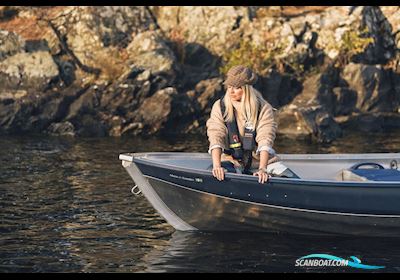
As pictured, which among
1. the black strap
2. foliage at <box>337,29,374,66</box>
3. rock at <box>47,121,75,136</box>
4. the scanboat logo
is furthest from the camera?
foliage at <box>337,29,374,66</box>

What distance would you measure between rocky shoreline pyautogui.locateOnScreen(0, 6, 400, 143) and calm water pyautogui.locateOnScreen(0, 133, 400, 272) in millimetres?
8983

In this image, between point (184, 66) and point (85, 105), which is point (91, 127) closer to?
point (85, 105)

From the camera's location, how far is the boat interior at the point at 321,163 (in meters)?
12.6

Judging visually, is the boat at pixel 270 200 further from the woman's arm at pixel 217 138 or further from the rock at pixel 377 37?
the rock at pixel 377 37

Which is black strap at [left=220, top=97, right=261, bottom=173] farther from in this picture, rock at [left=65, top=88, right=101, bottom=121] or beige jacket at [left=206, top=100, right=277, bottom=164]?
rock at [left=65, top=88, right=101, bottom=121]

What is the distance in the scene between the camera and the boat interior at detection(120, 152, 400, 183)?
495 inches

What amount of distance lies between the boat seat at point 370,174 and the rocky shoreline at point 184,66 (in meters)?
12.3

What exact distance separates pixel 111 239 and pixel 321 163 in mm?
4232

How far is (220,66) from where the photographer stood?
3203 centimetres

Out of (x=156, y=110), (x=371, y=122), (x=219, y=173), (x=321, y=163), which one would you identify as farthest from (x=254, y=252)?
(x=371, y=122)

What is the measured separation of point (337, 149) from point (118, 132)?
27.1 feet

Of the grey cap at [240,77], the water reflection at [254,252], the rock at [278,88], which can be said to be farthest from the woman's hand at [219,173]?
the rock at [278,88]

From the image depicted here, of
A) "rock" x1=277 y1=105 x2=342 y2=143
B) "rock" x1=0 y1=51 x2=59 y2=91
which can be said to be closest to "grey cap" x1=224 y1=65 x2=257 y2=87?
"rock" x1=277 y1=105 x2=342 y2=143

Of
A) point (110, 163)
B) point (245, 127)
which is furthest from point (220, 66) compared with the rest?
point (245, 127)
